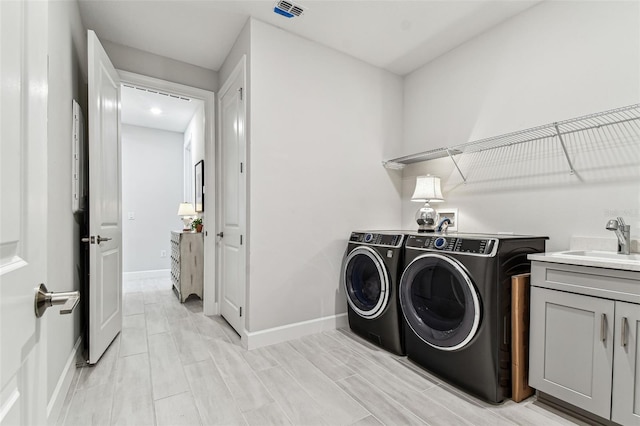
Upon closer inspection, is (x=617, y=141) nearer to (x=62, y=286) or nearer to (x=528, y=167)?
(x=528, y=167)

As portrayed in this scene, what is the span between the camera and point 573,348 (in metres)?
1.53

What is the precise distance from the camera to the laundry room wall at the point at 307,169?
2432mm

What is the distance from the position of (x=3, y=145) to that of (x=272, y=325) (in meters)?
2.25

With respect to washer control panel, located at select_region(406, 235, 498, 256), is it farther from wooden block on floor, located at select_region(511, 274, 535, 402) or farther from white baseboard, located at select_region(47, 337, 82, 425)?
white baseboard, located at select_region(47, 337, 82, 425)

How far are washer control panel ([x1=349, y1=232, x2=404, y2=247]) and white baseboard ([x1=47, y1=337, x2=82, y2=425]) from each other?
2071mm

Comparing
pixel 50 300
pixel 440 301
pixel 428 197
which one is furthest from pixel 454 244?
pixel 50 300

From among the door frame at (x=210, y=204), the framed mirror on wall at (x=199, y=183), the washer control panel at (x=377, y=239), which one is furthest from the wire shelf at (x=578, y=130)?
the framed mirror on wall at (x=199, y=183)

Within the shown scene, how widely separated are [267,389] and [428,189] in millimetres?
1947

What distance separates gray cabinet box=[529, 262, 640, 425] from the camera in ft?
4.48

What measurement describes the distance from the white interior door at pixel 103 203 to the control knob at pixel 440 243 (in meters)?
2.26

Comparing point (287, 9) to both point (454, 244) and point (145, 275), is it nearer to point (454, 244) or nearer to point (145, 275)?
point (454, 244)

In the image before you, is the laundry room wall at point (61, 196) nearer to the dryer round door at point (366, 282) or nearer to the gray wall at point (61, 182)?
the gray wall at point (61, 182)


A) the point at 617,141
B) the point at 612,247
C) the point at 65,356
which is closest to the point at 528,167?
the point at 617,141

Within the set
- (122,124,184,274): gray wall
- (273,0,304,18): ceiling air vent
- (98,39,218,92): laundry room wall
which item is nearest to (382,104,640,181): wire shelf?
(273,0,304,18): ceiling air vent
